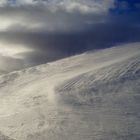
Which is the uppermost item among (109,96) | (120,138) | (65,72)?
(65,72)

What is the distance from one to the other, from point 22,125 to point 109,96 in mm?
5707

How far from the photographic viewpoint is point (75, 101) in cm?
2762

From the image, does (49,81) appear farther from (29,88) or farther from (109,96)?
(109,96)

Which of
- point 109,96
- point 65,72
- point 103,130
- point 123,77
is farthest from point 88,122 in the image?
point 65,72

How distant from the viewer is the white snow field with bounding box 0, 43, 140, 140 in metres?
24.5

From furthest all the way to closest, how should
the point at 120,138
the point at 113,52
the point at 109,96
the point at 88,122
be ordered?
1. the point at 113,52
2. the point at 109,96
3. the point at 88,122
4. the point at 120,138

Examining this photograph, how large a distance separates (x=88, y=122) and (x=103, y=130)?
4.34ft

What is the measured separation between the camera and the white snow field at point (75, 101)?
80.5ft

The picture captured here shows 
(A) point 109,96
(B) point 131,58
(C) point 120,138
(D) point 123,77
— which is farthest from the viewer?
(B) point 131,58

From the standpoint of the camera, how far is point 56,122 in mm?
25656

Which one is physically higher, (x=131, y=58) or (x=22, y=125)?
(x=131, y=58)

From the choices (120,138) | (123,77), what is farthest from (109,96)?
(120,138)

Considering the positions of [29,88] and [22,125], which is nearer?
[22,125]

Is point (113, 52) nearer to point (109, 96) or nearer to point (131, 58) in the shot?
point (131, 58)
